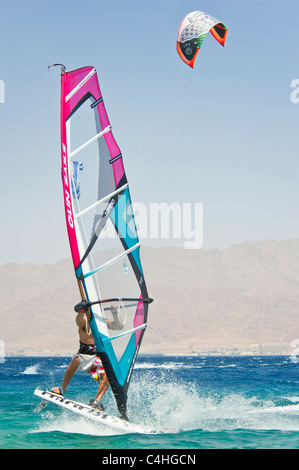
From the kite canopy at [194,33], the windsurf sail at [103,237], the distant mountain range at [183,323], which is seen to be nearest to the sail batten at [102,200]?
the windsurf sail at [103,237]

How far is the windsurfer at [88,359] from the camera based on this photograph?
403 inches

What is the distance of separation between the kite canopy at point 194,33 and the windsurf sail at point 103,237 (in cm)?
436

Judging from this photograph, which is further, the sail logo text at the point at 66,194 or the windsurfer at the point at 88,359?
the windsurfer at the point at 88,359

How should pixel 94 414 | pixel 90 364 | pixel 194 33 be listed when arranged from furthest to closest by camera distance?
pixel 194 33 → pixel 90 364 → pixel 94 414

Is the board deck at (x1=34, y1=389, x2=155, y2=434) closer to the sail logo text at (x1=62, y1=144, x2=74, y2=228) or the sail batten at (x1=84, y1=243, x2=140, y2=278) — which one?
the sail batten at (x1=84, y1=243, x2=140, y2=278)

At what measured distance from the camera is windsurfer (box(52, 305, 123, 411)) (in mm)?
10242

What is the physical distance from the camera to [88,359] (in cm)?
1032

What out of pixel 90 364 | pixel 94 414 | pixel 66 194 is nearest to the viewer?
pixel 94 414

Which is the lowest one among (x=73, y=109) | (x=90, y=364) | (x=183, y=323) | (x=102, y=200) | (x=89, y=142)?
(x=183, y=323)

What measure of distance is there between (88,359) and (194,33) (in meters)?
8.42

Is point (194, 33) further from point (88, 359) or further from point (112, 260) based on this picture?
point (88, 359)

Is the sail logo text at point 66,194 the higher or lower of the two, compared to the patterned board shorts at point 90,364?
higher

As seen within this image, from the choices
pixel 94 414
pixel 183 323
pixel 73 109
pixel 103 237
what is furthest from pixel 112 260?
pixel 183 323

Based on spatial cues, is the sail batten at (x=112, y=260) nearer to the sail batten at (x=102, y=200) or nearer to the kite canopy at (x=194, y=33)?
the sail batten at (x=102, y=200)
